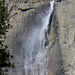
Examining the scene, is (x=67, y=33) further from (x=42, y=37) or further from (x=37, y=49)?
(x=37, y=49)

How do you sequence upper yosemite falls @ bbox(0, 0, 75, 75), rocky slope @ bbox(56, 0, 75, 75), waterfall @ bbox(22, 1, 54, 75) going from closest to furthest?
rocky slope @ bbox(56, 0, 75, 75)
upper yosemite falls @ bbox(0, 0, 75, 75)
waterfall @ bbox(22, 1, 54, 75)

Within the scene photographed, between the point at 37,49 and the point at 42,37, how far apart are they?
47.0 inches

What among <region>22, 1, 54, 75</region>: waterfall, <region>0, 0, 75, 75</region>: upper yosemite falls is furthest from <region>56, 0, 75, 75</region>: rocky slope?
<region>22, 1, 54, 75</region>: waterfall

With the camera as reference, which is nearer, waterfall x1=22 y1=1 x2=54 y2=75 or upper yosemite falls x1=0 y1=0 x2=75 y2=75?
upper yosemite falls x1=0 y1=0 x2=75 y2=75

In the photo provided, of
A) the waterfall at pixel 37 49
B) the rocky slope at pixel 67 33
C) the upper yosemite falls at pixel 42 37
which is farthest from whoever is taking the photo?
the waterfall at pixel 37 49

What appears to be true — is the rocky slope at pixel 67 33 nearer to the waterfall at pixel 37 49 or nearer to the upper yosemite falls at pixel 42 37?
the upper yosemite falls at pixel 42 37

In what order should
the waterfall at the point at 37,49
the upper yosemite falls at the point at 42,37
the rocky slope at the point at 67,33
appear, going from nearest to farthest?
the rocky slope at the point at 67,33 → the upper yosemite falls at the point at 42,37 → the waterfall at the point at 37,49

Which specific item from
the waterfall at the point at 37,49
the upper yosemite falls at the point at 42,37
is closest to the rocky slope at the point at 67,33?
the upper yosemite falls at the point at 42,37

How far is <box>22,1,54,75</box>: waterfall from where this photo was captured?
32938 millimetres

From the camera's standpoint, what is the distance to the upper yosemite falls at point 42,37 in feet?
104

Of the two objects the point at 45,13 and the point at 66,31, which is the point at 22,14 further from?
the point at 66,31

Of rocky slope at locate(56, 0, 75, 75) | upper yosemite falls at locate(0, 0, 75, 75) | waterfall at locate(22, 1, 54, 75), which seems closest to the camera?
rocky slope at locate(56, 0, 75, 75)

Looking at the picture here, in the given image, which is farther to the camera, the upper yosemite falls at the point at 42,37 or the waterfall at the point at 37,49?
the waterfall at the point at 37,49

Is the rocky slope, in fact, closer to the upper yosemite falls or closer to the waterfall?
the upper yosemite falls
